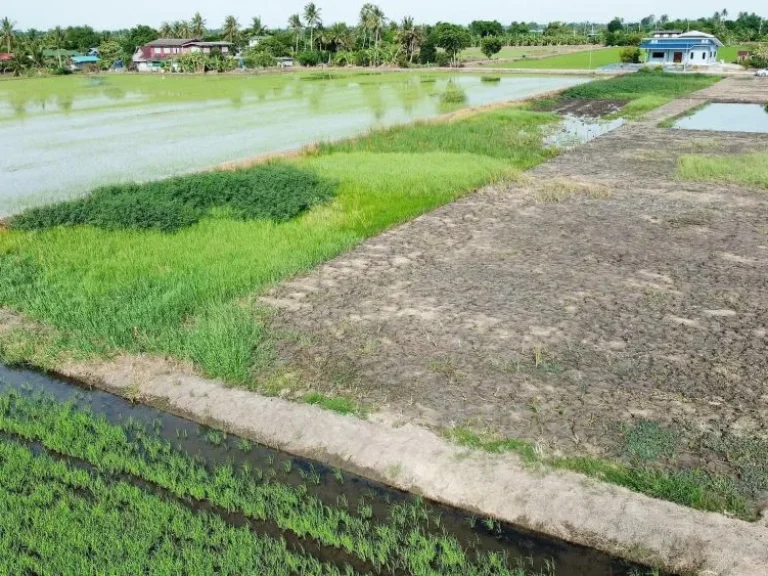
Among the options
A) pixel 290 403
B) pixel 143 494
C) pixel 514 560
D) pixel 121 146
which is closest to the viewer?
pixel 514 560

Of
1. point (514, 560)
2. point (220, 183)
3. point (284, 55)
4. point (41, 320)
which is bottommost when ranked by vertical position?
point (514, 560)

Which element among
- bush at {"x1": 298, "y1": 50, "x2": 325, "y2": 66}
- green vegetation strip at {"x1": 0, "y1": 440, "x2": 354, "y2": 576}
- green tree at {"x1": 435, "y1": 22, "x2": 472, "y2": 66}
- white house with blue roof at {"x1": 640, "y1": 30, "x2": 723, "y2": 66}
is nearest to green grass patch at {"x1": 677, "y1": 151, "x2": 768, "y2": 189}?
green vegetation strip at {"x1": 0, "y1": 440, "x2": 354, "y2": 576}

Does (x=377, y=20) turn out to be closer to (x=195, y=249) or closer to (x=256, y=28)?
(x=256, y=28)

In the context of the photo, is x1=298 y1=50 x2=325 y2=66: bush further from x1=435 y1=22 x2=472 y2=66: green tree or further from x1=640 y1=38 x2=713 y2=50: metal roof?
x1=640 y1=38 x2=713 y2=50: metal roof

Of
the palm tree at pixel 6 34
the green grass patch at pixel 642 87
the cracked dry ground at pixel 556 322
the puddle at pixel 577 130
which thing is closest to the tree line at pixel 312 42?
the palm tree at pixel 6 34

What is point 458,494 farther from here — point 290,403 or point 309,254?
point 309,254

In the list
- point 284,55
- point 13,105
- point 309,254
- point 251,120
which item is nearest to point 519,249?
point 309,254

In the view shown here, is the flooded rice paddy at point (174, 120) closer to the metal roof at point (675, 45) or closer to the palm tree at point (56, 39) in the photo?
the metal roof at point (675, 45)
